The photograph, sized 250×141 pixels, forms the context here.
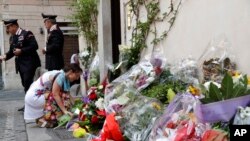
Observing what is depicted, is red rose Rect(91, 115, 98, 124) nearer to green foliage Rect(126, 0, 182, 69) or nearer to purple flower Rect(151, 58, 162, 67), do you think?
purple flower Rect(151, 58, 162, 67)

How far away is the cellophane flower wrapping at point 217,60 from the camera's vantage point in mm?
3500

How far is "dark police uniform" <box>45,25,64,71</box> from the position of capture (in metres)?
7.61

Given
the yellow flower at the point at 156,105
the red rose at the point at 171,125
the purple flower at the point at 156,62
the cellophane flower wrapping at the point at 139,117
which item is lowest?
the cellophane flower wrapping at the point at 139,117

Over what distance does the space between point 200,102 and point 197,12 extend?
1.78 metres

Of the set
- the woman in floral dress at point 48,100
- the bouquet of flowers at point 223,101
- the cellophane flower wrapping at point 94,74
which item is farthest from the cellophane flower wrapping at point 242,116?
the cellophane flower wrapping at point 94,74

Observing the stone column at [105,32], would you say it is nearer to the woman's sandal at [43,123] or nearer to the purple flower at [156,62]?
the woman's sandal at [43,123]

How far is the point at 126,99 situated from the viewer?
389cm

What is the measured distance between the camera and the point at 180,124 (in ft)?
9.14

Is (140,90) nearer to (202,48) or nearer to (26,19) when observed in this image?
(202,48)

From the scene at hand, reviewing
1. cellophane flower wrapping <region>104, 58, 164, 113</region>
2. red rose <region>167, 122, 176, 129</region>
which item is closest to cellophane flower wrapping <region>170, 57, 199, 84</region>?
cellophane flower wrapping <region>104, 58, 164, 113</region>

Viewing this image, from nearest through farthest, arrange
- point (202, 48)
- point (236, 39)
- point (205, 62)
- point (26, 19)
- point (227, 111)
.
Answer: point (227, 111) < point (236, 39) < point (205, 62) < point (202, 48) < point (26, 19)

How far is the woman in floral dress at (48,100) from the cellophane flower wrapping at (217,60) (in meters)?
2.83

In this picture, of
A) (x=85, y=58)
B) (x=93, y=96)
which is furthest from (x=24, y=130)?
(x=85, y=58)

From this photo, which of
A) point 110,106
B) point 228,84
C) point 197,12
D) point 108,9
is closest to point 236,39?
point 197,12
